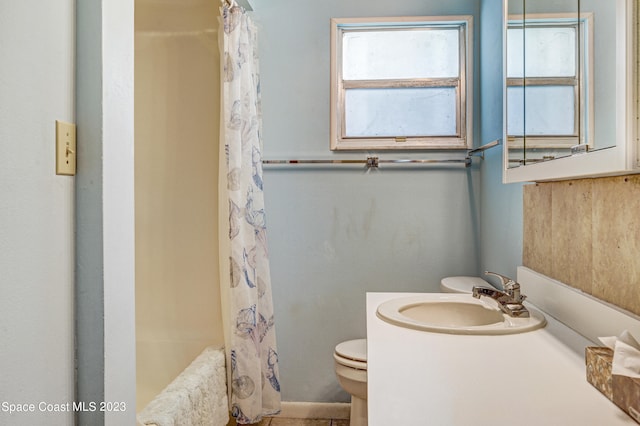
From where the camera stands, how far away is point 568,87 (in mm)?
1111

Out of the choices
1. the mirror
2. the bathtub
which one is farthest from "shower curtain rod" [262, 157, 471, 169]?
the bathtub

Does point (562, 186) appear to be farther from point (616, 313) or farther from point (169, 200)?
point (169, 200)

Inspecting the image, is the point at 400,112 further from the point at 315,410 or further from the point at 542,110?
the point at 315,410

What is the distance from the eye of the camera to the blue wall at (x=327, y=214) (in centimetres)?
238

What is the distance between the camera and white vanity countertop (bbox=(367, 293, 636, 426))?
725 mm

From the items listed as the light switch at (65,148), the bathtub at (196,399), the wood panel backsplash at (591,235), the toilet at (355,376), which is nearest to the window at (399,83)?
the wood panel backsplash at (591,235)

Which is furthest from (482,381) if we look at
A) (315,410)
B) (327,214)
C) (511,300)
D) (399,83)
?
(399,83)

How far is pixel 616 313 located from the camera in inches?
39.0

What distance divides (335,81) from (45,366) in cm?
199

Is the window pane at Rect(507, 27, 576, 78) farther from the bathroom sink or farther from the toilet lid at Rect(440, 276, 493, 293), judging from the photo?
the toilet lid at Rect(440, 276, 493, 293)

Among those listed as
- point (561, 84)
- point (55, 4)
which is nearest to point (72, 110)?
point (55, 4)

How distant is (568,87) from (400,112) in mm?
1371

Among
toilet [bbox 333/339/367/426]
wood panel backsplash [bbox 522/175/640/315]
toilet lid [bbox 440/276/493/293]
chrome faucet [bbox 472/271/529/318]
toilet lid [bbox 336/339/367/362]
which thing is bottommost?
toilet [bbox 333/339/367/426]

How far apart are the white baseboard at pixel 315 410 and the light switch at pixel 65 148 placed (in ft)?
6.49
